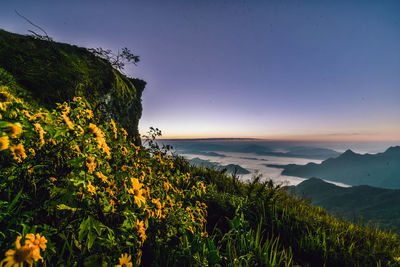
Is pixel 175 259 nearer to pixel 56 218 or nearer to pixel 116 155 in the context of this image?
pixel 56 218

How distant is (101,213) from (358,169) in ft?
737

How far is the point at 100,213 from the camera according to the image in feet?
4.81

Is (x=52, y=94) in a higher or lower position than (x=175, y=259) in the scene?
higher

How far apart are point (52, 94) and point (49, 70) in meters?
0.76

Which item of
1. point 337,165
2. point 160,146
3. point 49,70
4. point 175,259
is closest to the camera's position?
point 175,259

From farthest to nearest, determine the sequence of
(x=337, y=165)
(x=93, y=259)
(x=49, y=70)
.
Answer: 1. (x=337, y=165)
2. (x=49, y=70)
3. (x=93, y=259)

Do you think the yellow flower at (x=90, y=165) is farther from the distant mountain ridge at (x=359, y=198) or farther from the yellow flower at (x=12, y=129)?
the distant mountain ridge at (x=359, y=198)

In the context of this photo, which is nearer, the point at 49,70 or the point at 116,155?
the point at 116,155

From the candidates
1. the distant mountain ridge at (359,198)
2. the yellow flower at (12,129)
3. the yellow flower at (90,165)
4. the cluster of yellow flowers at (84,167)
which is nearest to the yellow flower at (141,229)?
the cluster of yellow flowers at (84,167)

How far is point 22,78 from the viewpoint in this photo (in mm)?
3297

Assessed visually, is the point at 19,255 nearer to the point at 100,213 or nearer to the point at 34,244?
the point at 34,244

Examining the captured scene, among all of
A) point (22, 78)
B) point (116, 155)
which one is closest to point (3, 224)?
point (116, 155)

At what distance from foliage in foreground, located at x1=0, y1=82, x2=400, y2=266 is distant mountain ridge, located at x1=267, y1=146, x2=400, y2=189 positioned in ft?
447

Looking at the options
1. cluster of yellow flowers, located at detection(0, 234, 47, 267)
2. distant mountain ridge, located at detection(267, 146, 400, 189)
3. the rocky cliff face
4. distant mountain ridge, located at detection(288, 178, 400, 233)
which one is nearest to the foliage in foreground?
cluster of yellow flowers, located at detection(0, 234, 47, 267)
